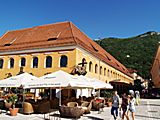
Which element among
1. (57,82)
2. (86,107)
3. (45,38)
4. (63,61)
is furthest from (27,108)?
(45,38)

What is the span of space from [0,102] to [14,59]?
48.4ft

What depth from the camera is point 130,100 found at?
42.3 ft

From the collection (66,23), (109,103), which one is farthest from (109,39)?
(109,103)

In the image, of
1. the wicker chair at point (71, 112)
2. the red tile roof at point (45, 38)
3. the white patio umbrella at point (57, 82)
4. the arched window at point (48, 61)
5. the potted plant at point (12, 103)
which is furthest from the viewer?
the arched window at point (48, 61)

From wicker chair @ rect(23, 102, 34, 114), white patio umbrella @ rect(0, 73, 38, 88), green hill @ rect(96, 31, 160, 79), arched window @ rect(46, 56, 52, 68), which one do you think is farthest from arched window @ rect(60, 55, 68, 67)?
green hill @ rect(96, 31, 160, 79)

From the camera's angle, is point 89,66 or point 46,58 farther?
point 89,66

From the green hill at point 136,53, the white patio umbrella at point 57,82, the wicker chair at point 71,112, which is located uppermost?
the green hill at point 136,53

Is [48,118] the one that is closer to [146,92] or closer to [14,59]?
[14,59]

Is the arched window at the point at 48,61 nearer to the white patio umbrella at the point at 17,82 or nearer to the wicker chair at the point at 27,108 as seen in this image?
the white patio umbrella at the point at 17,82

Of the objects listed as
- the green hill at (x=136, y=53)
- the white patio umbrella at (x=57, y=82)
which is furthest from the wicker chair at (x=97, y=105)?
the green hill at (x=136, y=53)

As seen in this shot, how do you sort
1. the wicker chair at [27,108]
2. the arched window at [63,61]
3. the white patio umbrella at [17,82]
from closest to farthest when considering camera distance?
the wicker chair at [27,108] < the white patio umbrella at [17,82] < the arched window at [63,61]

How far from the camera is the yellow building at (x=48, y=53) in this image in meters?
28.1

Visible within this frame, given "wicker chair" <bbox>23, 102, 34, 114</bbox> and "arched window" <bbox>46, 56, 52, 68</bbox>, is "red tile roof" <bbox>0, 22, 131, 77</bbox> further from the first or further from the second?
"wicker chair" <bbox>23, 102, 34, 114</bbox>

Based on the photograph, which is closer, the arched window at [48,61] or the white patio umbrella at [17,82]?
the white patio umbrella at [17,82]
